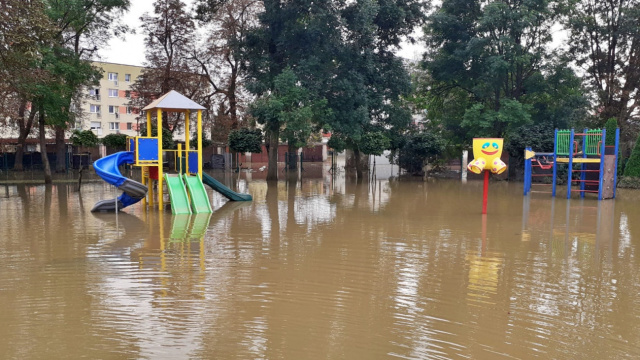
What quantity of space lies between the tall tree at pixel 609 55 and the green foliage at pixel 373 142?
12143 millimetres

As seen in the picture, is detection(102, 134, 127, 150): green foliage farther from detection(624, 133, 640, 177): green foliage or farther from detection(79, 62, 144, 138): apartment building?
detection(624, 133, 640, 177): green foliage

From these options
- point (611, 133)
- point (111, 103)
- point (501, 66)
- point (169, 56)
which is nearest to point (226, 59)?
point (169, 56)

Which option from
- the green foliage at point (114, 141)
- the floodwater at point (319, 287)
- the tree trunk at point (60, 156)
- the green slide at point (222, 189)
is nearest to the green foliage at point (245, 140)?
the green foliage at point (114, 141)

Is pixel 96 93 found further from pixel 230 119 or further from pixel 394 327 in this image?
pixel 394 327

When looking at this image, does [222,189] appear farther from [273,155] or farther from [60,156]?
[60,156]

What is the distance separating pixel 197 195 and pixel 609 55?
2571cm

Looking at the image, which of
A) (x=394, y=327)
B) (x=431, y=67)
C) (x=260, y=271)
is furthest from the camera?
(x=431, y=67)

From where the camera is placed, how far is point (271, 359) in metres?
4.89

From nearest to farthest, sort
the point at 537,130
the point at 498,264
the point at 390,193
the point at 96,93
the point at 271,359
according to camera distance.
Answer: the point at 271,359 → the point at 498,264 → the point at 390,193 → the point at 537,130 → the point at 96,93

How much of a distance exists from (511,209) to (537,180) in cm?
1538

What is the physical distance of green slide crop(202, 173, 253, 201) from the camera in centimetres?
1757

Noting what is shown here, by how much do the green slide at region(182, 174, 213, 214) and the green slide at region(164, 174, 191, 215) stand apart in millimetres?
193

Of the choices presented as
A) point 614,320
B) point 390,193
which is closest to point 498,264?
point 614,320

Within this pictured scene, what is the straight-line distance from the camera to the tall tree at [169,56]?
1316 inches
